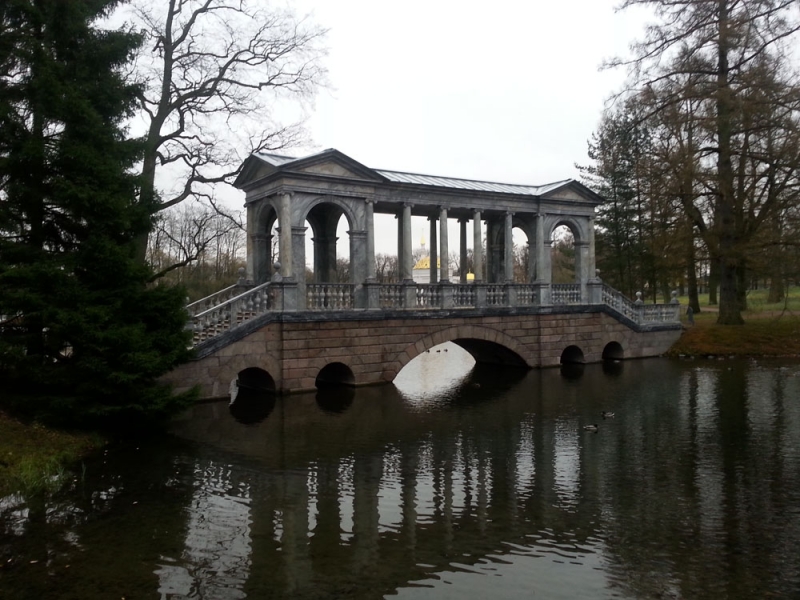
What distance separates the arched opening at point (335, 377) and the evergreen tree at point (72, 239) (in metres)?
6.53

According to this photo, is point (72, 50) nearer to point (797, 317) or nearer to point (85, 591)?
point (85, 591)

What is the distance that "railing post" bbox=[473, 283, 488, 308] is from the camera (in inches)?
821

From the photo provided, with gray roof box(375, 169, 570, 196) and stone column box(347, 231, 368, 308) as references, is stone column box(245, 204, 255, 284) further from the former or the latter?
gray roof box(375, 169, 570, 196)

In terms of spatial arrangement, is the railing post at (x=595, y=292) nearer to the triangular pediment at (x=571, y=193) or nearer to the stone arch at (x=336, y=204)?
the triangular pediment at (x=571, y=193)

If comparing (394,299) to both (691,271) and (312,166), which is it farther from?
(691,271)

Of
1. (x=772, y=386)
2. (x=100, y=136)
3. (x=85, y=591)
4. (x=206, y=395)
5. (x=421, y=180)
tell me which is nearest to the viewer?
(x=85, y=591)

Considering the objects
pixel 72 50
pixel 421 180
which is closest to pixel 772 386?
pixel 421 180

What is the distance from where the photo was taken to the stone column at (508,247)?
22562 millimetres

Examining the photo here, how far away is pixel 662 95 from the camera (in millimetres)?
25938

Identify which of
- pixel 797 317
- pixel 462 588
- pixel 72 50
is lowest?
pixel 462 588

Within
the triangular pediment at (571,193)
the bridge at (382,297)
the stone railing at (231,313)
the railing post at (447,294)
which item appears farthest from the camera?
the triangular pediment at (571,193)

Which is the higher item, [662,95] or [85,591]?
[662,95]

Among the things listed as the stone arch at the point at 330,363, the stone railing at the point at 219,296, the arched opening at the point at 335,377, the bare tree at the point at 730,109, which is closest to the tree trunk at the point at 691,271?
the bare tree at the point at 730,109

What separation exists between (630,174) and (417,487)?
2946 centimetres
